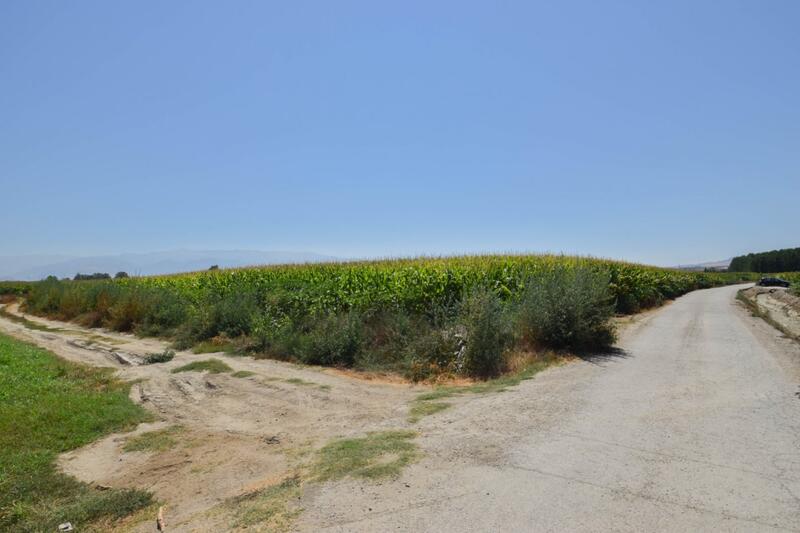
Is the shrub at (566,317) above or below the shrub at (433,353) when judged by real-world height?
above

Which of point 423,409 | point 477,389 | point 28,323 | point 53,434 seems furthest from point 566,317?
point 28,323

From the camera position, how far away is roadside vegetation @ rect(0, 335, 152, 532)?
531 cm

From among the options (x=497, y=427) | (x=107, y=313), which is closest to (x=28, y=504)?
(x=497, y=427)

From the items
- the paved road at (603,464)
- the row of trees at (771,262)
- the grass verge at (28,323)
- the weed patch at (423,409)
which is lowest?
the grass verge at (28,323)

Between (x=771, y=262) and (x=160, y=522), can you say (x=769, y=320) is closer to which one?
(x=160, y=522)

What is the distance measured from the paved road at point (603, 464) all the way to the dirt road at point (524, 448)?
0.06ft

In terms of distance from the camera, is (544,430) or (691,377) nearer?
(544,430)

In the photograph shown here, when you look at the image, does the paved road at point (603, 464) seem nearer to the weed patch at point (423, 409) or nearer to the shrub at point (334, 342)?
the weed patch at point (423, 409)

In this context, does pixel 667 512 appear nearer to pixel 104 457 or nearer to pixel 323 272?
pixel 104 457

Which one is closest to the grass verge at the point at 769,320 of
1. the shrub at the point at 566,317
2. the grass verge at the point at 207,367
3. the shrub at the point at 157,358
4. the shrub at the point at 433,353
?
the shrub at the point at 566,317

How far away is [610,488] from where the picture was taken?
182 inches

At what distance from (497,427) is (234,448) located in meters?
3.74

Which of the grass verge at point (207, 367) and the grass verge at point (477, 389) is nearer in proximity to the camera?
the grass verge at point (477, 389)

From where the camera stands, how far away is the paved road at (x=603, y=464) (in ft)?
13.5
